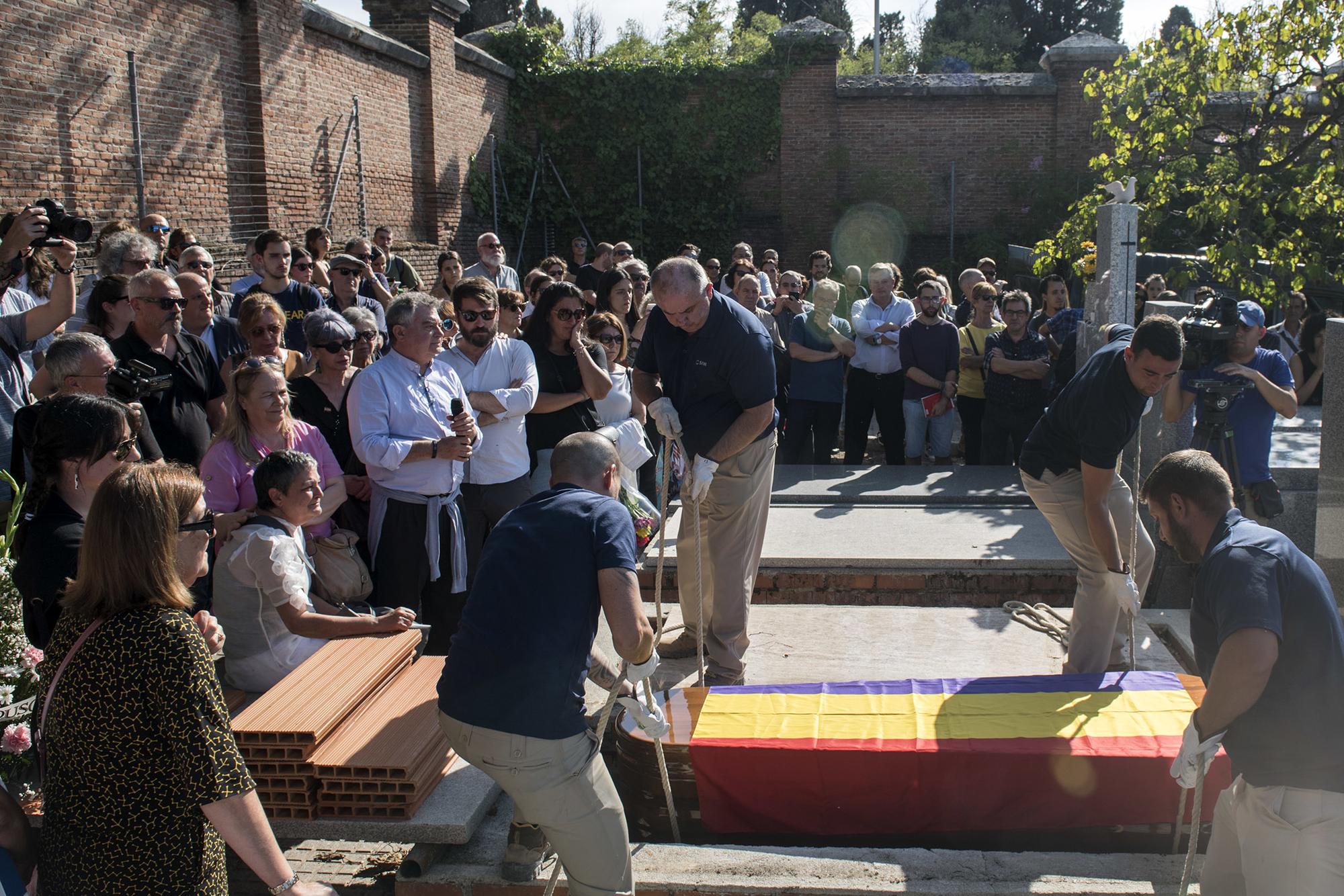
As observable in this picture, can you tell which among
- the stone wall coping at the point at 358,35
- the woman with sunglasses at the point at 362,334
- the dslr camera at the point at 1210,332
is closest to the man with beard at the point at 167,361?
the woman with sunglasses at the point at 362,334

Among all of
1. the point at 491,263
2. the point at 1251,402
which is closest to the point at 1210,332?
the point at 1251,402

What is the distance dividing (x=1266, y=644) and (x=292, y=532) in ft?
11.0

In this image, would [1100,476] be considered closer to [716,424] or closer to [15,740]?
[716,424]

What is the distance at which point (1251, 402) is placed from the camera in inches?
266

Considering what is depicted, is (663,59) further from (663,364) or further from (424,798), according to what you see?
(424,798)

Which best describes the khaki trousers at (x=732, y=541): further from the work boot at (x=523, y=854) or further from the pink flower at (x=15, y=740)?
the pink flower at (x=15, y=740)

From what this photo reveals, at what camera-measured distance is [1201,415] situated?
21.7 feet

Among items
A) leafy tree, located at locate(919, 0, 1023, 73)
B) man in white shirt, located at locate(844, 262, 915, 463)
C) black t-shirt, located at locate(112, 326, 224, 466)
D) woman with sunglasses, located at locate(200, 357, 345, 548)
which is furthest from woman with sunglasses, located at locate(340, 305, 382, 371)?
leafy tree, located at locate(919, 0, 1023, 73)

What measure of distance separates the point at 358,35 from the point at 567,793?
13622 millimetres

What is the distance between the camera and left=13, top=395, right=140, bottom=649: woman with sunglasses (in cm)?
346

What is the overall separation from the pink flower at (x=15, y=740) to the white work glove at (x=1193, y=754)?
142 inches

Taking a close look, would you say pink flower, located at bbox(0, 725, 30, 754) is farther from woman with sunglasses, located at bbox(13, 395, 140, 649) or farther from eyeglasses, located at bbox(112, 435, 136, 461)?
eyeglasses, located at bbox(112, 435, 136, 461)

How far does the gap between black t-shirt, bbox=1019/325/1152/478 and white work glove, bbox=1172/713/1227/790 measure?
166 centimetres

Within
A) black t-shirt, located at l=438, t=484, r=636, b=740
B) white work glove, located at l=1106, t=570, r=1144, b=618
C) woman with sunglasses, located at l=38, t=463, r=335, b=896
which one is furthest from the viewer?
white work glove, located at l=1106, t=570, r=1144, b=618
